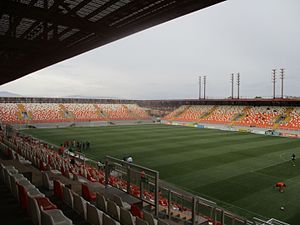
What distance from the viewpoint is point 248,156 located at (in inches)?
870

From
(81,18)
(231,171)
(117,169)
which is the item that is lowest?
(231,171)

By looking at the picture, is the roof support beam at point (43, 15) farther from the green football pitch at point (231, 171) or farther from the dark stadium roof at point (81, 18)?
the green football pitch at point (231, 171)

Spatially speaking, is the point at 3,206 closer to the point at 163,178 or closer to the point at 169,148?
the point at 163,178

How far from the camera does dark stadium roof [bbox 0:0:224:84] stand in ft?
18.3

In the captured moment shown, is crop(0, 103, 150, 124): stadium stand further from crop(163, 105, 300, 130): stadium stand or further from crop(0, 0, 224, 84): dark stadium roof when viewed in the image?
crop(0, 0, 224, 84): dark stadium roof

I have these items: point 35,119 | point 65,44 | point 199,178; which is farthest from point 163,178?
point 35,119

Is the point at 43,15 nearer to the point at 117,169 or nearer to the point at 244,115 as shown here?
the point at 117,169

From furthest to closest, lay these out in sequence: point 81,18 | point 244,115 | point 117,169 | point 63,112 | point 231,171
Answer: point 63,112
point 244,115
point 231,171
point 117,169
point 81,18

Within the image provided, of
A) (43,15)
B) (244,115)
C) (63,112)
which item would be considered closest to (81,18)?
(43,15)

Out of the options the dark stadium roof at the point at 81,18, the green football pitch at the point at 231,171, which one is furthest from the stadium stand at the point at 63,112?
the dark stadium roof at the point at 81,18

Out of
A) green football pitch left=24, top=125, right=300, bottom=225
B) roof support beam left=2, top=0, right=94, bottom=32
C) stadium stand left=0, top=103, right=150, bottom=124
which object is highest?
roof support beam left=2, top=0, right=94, bottom=32

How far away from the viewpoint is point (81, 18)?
6.69m

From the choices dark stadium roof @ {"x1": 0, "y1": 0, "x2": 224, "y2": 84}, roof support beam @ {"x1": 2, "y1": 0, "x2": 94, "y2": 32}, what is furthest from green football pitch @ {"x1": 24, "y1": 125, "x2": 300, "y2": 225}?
roof support beam @ {"x1": 2, "y1": 0, "x2": 94, "y2": 32}

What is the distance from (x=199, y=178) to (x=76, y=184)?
9.12 metres
